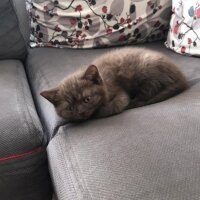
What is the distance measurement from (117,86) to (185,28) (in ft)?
1.87

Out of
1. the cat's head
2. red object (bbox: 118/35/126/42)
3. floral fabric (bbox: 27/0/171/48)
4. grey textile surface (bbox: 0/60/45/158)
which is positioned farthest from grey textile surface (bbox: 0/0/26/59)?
the cat's head

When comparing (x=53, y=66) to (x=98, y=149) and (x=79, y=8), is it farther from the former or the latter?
(x=98, y=149)

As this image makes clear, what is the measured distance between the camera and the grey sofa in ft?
2.39

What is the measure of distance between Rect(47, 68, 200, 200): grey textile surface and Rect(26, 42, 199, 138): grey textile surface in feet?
0.55

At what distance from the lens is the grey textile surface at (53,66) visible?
122 cm

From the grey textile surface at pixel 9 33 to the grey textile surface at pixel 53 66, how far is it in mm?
94

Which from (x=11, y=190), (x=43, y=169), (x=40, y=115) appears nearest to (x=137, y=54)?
(x=40, y=115)

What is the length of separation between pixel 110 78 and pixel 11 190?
21.1 inches

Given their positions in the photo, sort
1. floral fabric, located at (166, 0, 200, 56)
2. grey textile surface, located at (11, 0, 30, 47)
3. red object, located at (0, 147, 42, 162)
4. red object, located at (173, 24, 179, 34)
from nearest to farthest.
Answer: red object, located at (0, 147, 42, 162)
floral fabric, located at (166, 0, 200, 56)
red object, located at (173, 24, 179, 34)
grey textile surface, located at (11, 0, 30, 47)

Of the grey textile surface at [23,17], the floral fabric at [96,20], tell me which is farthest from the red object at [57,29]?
the grey textile surface at [23,17]

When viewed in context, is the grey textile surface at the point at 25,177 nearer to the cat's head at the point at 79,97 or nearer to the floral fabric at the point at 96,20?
the cat's head at the point at 79,97

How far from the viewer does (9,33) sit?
1717mm

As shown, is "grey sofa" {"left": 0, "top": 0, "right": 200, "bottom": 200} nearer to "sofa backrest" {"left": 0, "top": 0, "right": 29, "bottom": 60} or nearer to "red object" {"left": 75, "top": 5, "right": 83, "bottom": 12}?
"sofa backrest" {"left": 0, "top": 0, "right": 29, "bottom": 60}

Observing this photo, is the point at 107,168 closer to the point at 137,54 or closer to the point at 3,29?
the point at 137,54
